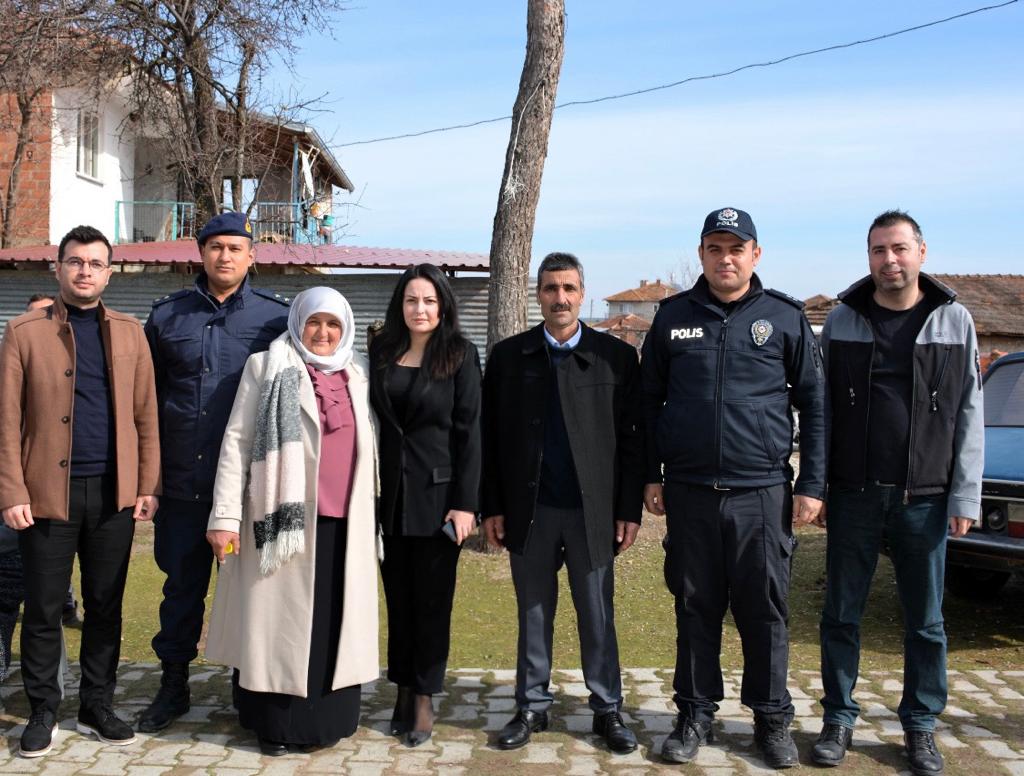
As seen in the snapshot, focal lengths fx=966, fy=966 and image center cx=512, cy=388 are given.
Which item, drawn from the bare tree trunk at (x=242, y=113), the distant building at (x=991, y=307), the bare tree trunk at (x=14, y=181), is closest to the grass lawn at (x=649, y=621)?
the bare tree trunk at (x=242, y=113)

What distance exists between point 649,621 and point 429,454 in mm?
A: 3029

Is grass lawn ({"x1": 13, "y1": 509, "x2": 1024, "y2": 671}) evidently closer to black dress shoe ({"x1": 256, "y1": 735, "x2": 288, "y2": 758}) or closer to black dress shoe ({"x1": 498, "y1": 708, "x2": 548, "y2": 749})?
black dress shoe ({"x1": 498, "y1": 708, "x2": 548, "y2": 749})

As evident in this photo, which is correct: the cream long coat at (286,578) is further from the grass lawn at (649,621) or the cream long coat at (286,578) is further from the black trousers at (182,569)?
the grass lawn at (649,621)

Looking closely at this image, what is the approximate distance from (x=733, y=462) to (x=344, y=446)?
1.65 metres

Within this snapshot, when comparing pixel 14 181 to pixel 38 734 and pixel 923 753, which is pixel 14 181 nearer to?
pixel 38 734

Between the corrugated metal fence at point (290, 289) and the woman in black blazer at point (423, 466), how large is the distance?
8.33m

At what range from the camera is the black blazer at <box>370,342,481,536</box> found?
13.8 ft

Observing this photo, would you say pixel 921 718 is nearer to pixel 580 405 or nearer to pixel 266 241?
pixel 580 405

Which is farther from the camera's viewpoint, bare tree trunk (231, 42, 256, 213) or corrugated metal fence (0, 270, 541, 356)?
bare tree trunk (231, 42, 256, 213)

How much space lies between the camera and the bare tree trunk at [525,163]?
8.87 meters


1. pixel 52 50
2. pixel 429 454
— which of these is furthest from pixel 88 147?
pixel 429 454

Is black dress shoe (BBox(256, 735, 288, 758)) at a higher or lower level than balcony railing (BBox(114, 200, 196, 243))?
lower

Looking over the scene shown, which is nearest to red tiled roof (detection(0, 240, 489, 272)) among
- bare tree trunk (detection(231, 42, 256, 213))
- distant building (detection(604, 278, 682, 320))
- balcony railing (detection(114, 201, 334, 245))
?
bare tree trunk (detection(231, 42, 256, 213))

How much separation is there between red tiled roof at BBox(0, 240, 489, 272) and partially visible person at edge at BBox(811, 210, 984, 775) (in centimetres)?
942
